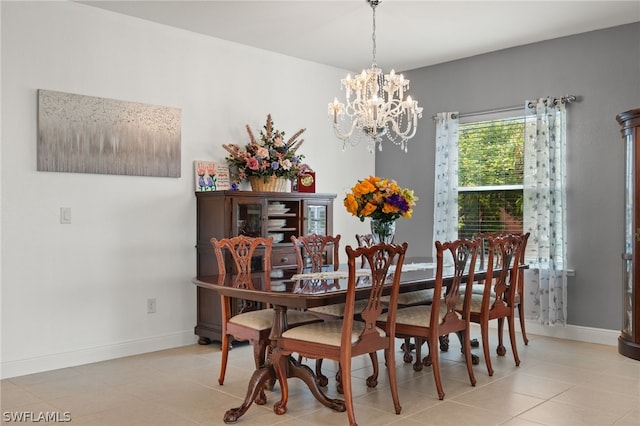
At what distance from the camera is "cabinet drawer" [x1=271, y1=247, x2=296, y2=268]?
5145mm

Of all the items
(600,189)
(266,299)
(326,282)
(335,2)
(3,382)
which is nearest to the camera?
(266,299)

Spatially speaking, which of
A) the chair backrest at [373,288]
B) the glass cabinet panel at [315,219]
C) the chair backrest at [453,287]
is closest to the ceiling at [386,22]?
the glass cabinet panel at [315,219]

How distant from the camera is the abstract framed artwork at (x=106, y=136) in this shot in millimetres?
4270

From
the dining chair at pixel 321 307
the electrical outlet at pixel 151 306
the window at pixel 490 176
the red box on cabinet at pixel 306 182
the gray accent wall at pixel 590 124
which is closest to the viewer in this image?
the dining chair at pixel 321 307

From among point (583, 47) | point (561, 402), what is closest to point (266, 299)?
point (561, 402)

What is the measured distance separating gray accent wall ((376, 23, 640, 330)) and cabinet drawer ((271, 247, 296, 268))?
2.47 meters

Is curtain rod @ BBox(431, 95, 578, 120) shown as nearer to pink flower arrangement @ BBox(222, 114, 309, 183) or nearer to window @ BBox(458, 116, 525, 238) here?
window @ BBox(458, 116, 525, 238)

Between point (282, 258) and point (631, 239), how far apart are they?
2.83 metres

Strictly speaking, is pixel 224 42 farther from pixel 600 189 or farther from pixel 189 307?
pixel 600 189

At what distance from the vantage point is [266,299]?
10.2ft

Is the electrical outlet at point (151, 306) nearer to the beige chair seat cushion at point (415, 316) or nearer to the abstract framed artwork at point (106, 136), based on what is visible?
the abstract framed artwork at point (106, 136)

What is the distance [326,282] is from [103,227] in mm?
2053

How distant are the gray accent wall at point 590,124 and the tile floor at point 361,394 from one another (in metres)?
0.65

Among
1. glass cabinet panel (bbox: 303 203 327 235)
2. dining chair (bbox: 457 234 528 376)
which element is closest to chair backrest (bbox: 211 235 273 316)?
glass cabinet panel (bbox: 303 203 327 235)
